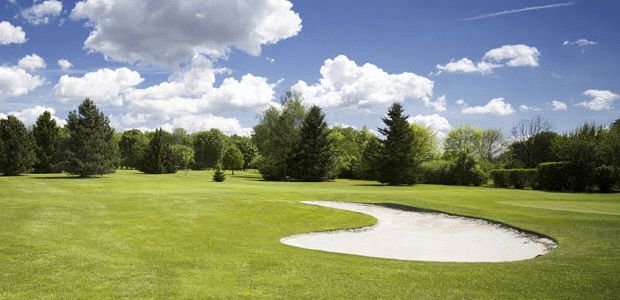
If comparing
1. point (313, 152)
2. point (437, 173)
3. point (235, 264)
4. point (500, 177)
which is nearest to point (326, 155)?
point (313, 152)

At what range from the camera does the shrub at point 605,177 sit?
41375mm

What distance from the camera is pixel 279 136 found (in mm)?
67062

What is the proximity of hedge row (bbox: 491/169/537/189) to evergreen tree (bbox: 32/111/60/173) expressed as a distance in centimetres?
6379

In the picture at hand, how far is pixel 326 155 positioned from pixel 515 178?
81.8 ft

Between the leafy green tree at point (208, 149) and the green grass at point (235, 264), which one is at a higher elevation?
the leafy green tree at point (208, 149)

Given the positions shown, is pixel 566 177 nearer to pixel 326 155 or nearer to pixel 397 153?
pixel 397 153

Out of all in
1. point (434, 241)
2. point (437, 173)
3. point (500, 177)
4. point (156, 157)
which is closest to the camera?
point (434, 241)

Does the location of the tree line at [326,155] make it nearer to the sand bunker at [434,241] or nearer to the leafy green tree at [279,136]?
the leafy green tree at [279,136]

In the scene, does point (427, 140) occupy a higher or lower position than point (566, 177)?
higher

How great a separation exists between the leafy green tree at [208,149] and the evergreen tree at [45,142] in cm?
4937

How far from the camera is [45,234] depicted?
13609mm

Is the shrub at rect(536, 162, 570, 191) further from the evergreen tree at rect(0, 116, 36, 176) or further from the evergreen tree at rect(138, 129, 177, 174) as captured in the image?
the evergreen tree at rect(0, 116, 36, 176)

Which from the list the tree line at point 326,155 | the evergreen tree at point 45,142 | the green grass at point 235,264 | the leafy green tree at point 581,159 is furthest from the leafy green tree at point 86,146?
the leafy green tree at point 581,159

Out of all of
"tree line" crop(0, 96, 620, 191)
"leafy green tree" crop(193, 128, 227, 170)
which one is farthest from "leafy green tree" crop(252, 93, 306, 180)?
"leafy green tree" crop(193, 128, 227, 170)
